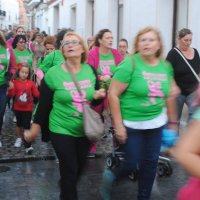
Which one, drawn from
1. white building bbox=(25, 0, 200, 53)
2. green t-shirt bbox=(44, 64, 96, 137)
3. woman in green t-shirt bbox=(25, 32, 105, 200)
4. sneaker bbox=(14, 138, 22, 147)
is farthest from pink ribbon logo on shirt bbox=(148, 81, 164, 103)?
sneaker bbox=(14, 138, 22, 147)

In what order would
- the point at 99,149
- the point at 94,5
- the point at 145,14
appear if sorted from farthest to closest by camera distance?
1. the point at 94,5
2. the point at 145,14
3. the point at 99,149

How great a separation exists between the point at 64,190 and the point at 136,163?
67 centimetres

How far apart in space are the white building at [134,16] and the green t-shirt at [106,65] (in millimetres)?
819

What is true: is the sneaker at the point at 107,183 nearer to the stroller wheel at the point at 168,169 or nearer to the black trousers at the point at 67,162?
the black trousers at the point at 67,162

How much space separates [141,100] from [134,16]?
9.21 metres

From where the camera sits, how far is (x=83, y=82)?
160 inches

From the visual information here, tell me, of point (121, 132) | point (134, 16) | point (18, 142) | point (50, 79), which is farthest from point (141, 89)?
point (134, 16)

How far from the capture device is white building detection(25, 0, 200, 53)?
10830 mm

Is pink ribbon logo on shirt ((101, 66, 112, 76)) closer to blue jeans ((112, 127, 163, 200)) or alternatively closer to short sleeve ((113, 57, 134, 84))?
blue jeans ((112, 127, 163, 200))

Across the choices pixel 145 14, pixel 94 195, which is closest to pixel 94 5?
pixel 145 14

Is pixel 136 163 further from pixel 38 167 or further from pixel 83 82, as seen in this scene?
pixel 38 167

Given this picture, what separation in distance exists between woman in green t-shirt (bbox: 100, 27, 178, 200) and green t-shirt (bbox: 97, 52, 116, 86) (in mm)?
1938

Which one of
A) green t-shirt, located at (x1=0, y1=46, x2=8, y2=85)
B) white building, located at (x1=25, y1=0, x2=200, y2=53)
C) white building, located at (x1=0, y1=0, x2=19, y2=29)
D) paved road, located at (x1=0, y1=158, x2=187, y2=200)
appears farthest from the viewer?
white building, located at (x1=0, y1=0, x2=19, y2=29)

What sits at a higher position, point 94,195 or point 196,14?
point 196,14
